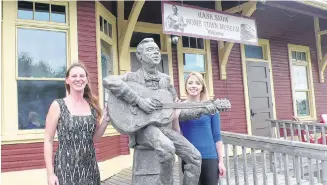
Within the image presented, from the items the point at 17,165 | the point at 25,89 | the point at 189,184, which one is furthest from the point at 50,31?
the point at 189,184

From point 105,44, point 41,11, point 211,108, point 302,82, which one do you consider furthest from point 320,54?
point 211,108

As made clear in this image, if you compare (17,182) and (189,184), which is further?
(17,182)

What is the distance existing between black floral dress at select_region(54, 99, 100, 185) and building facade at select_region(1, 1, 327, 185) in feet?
7.54

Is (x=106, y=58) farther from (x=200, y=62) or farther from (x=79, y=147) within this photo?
(x=79, y=147)

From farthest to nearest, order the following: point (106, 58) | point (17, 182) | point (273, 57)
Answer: point (273, 57) < point (106, 58) < point (17, 182)

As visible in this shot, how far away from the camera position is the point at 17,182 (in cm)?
386

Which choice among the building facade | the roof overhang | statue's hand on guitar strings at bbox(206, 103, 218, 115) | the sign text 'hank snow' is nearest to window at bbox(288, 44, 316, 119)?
the building facade

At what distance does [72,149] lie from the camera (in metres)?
1.90

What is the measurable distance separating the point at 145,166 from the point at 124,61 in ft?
10.8

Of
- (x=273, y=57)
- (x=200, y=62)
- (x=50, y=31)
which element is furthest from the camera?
(x=273, y=57)

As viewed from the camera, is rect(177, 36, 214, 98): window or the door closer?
rect(177, 36, 214, 98): window

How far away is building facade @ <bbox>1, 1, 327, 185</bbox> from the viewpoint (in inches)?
155

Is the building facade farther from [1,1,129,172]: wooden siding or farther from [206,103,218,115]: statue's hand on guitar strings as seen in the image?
[206,103,218,115]: statue's hand on guitar strings

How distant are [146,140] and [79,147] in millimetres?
418
